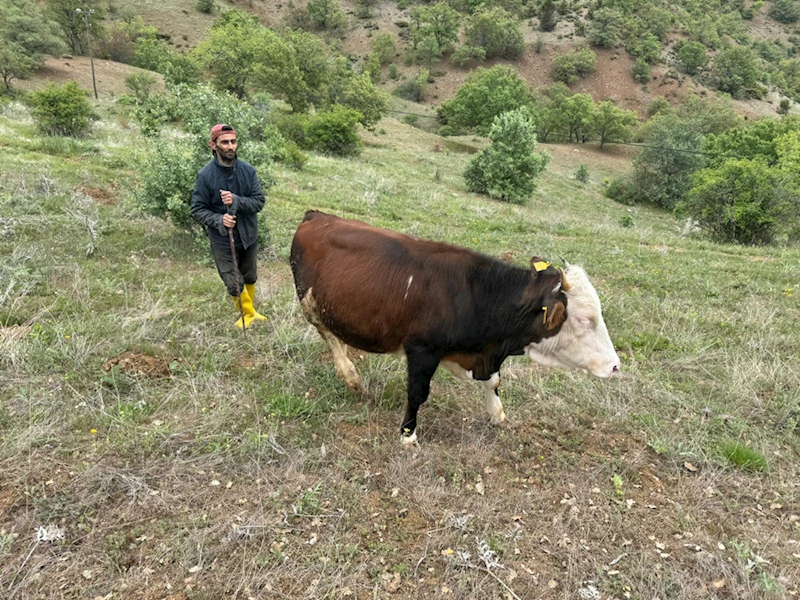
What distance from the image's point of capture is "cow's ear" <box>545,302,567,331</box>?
12.3ft

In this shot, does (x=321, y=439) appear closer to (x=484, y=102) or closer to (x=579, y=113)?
(x=484, y=102)

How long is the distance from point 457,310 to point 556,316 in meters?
0.79

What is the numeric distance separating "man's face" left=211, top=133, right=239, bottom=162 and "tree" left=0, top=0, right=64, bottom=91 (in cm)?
4210

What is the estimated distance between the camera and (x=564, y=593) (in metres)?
3.00

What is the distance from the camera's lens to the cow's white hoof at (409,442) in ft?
14.0

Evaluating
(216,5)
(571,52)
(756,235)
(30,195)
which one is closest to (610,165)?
(756,235)

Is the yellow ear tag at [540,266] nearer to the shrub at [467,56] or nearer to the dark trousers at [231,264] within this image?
the dark trousers at [231,264]

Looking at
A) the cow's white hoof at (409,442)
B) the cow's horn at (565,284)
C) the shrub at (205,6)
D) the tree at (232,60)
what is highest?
the shrub at (205,6)

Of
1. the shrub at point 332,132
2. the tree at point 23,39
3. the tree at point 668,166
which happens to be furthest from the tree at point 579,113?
the tree at point 23,39

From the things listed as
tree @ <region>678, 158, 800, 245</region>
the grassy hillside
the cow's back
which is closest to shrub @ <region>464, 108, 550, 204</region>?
tree @ <region>678, 158, 800, 245</region>

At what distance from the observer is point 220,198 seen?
18.8ft

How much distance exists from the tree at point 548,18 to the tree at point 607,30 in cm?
902

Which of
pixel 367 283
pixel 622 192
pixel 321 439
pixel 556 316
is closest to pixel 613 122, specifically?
pixel 622 192

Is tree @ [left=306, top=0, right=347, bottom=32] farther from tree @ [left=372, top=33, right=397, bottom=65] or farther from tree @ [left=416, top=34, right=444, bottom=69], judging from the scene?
tree @ [left=416, top=34, right=444, bottom=69]
